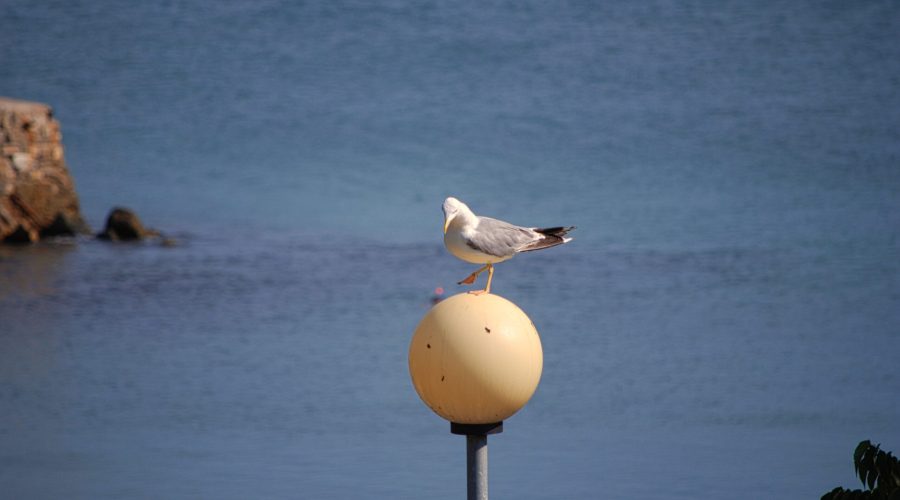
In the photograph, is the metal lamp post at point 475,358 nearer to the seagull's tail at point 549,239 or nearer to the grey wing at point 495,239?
the grey wing at point 495,239

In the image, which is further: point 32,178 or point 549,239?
point 32,178

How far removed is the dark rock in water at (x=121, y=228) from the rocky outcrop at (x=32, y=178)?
468 mm

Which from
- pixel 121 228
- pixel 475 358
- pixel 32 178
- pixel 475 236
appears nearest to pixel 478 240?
pixel 475 236

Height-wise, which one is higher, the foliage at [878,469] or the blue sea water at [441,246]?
the blue sea water at [441,246]

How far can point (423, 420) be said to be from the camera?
1320 cm

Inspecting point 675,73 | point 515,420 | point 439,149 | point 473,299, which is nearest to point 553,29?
point 675,73

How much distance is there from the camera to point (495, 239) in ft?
21.4

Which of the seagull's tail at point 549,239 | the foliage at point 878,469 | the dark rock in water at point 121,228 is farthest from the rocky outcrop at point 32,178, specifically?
the foliage at point 878,469

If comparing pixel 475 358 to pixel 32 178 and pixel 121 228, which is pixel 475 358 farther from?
pixel 121 228

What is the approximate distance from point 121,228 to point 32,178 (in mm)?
1631

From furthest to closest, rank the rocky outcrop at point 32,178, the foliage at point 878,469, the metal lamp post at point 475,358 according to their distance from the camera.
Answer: the rocky outcrop at point 32,178, the foliage at point 878,469, the metal lamp post at point 475,358

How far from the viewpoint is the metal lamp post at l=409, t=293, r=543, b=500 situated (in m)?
5.95

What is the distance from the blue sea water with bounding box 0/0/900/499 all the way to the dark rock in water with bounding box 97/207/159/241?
522 mm

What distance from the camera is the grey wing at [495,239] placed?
646 centimetres
